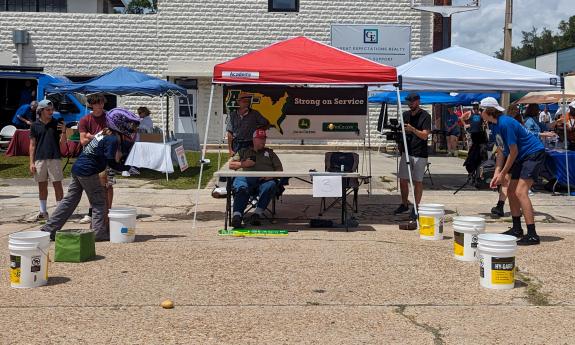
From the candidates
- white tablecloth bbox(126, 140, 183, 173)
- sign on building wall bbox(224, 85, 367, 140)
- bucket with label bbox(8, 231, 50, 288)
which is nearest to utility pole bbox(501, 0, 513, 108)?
sign on building wall bbox(224, 85, 367, 140)

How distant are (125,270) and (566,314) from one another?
4.10 metres

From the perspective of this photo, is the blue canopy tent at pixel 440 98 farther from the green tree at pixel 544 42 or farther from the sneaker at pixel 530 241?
the green tree at pixel 544 42

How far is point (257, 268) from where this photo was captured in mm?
6777

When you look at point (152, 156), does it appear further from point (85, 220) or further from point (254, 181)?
point (254, 181)

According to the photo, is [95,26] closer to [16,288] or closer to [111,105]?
[111,105]

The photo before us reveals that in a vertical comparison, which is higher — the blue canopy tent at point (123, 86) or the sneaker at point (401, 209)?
the blue canopy tent at point (123, 86)

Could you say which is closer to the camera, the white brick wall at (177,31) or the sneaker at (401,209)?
the sneaker at (401,209)

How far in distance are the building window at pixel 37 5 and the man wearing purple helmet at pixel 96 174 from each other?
24.9 meters

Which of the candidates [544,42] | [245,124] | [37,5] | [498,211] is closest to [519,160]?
[498,211]

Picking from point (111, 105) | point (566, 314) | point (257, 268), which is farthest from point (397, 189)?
point (111, 105)

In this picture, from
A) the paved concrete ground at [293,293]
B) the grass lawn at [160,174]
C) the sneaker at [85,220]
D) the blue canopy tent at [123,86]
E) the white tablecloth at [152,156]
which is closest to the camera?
the paved concrete ground at [293,293]

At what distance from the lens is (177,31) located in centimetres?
2672

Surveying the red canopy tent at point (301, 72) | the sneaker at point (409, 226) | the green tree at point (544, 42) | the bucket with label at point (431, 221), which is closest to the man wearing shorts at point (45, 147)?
the red canopy tent at point (301, 72)

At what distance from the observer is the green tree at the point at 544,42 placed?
92125mm
